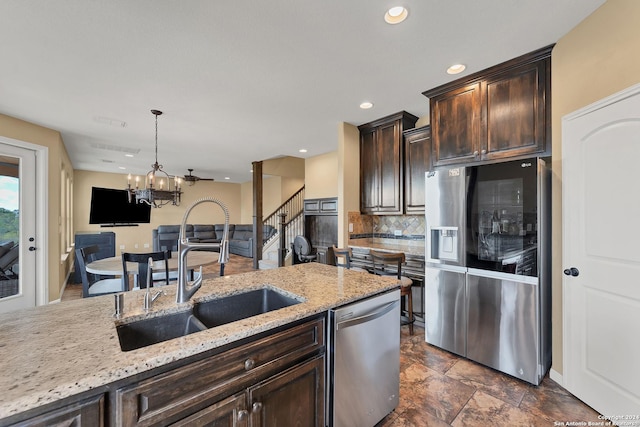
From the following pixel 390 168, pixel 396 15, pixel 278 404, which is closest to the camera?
pixel 278 404

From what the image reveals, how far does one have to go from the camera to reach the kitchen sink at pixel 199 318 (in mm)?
1201

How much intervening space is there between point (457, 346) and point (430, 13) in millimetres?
2770

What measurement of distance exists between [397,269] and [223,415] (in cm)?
235

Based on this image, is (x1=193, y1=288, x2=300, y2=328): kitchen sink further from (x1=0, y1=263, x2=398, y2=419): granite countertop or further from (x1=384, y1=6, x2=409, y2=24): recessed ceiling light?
(x1=384, y1=6, x2=409, y2=24): recessed ceiling light

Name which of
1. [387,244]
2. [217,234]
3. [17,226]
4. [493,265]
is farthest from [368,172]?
[217,234]

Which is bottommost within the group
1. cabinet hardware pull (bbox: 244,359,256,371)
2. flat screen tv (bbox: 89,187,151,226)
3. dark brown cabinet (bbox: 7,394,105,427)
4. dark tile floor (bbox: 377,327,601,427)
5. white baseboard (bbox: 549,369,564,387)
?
dark tile floor (bbox: 377,327,601,427)

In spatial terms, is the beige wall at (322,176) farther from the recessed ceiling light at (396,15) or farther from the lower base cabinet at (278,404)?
the lower base cabinet at (278,404)

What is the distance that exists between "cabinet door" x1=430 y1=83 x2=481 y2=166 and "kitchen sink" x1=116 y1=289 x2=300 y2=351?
2.32 m

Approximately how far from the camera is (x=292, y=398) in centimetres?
125

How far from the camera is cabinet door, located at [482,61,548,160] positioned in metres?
2.27

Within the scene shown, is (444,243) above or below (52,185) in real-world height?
below

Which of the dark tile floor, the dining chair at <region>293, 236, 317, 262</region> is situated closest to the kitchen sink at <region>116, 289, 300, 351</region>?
the dark tile floor

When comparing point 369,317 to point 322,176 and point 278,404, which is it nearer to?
point 278,404

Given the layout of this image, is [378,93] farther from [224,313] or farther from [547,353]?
[547,353]
